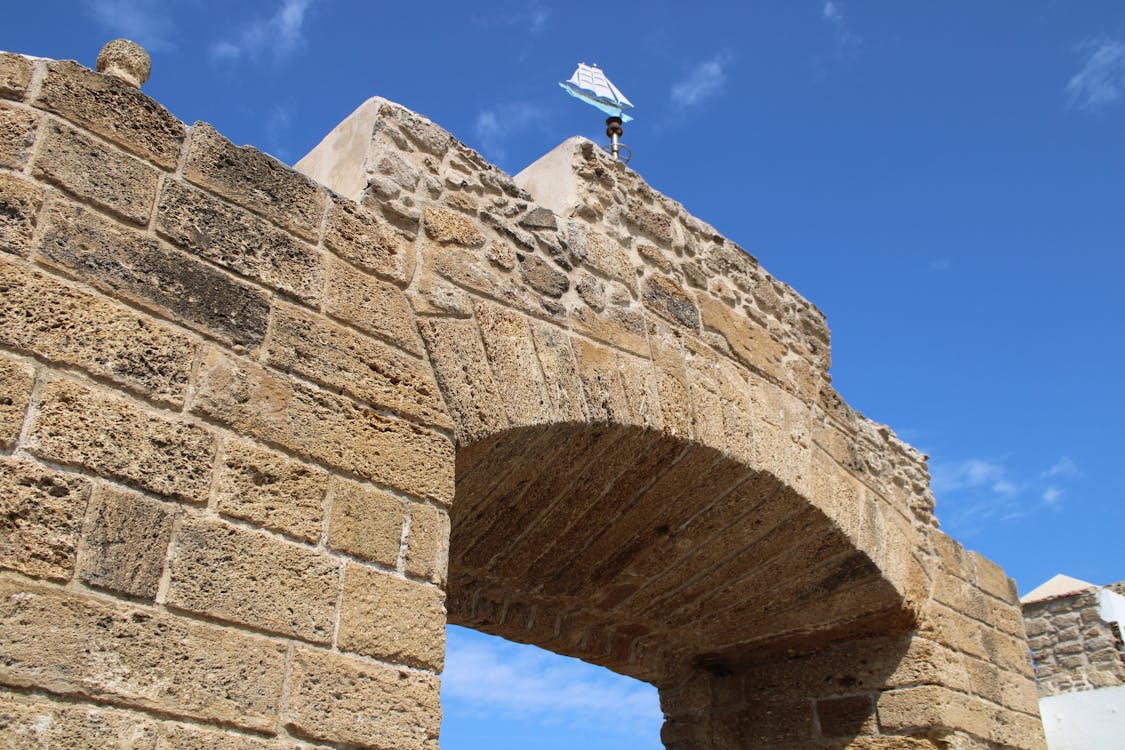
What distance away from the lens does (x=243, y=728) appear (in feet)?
7.14

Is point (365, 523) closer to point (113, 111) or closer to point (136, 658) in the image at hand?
point (136, 658)

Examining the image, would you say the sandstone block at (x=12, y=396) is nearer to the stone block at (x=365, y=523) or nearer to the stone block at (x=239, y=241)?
the stone block at (x=239, y=241)

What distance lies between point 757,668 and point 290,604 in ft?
11.4

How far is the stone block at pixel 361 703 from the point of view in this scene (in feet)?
7.55

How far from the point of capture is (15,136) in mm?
2342

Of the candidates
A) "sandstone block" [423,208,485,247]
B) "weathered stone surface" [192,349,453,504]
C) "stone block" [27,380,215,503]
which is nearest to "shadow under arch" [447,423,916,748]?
"weathered stone surface" [192,349,453,504]

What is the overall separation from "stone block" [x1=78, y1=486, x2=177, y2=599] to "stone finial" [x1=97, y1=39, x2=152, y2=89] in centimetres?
116

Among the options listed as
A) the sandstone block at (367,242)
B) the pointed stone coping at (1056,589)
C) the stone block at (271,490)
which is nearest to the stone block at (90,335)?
the stone block at (271,490)

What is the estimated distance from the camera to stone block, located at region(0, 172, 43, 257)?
7.32 feet

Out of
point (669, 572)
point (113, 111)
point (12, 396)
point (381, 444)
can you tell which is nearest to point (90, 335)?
point (12, 396)

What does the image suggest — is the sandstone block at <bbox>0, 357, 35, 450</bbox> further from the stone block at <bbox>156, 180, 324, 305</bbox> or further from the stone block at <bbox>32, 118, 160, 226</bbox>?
the stone block at <bbox>156, 180, 324, 305</bbox>

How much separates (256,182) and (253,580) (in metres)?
1.12

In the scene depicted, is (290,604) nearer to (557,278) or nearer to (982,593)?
(557,278)

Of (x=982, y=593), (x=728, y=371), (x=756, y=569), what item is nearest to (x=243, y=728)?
(x=728, y=371)
